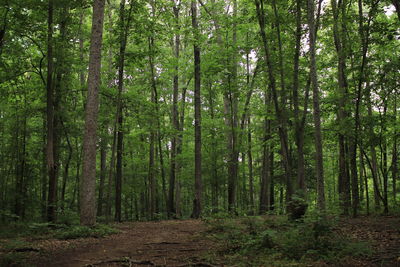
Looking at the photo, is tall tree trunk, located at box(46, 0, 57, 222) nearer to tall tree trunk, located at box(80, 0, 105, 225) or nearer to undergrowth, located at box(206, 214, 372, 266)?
tall tree trunk, located at box(80, 0, 105, 225)

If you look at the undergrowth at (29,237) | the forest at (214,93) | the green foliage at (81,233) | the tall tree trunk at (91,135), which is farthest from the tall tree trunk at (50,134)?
the green foliage at (81,233)

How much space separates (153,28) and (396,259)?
1326 cm

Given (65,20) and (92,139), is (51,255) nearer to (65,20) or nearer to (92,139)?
(92,139)

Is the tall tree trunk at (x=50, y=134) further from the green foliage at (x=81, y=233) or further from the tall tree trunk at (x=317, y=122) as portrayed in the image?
the tall tree trunk at (x=317, y=122)

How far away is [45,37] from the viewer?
11883mm

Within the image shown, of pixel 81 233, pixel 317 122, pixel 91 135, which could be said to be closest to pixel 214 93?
pixel 91 135

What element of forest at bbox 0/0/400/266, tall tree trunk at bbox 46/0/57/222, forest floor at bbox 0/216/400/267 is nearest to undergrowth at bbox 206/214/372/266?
forest floor at bbox 0/216/400/267

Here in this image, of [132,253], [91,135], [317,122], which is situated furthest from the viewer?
[91,135]

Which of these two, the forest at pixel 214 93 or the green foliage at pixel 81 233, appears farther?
the forest at pixel 214 93

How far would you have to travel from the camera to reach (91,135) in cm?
1104

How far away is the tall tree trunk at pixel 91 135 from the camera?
10.8m

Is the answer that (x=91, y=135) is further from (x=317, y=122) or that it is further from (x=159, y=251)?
(x=317, y=122)

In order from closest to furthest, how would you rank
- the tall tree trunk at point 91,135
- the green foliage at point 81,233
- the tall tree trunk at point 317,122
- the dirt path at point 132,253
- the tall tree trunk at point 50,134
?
1. the dirt path at point 132,253
2. the tall tree trunk at point 317,122
3. the green foliage at point 81,233
4. the tall tree trunk at point 91,135
5. the tall tree trunk at point 50,134

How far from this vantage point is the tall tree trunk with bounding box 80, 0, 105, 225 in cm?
1080
